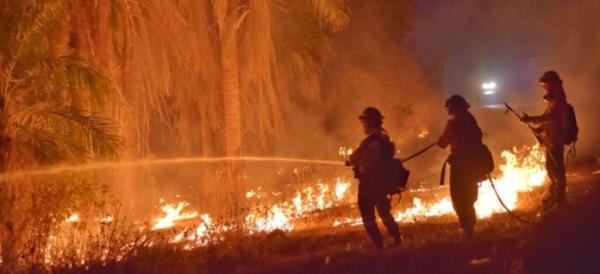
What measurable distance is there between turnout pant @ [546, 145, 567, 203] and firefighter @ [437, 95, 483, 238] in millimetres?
1429

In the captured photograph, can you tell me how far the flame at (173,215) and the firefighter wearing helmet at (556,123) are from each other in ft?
22.9

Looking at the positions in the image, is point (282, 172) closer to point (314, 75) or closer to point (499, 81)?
point (314, 75)

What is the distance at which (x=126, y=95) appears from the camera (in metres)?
10.9

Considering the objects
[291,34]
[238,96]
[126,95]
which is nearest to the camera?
[126,95]

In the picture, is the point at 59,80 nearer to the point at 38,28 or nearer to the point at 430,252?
the point at 38,28

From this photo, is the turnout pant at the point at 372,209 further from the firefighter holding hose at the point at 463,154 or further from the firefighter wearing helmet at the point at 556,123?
the firefighter wearing helmet at the point at 556,123

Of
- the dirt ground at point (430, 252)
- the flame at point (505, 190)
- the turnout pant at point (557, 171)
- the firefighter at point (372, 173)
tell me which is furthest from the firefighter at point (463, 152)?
the flame at point (505, 190)

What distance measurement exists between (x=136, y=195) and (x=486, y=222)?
21.0 feet

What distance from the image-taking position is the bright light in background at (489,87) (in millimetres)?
34275

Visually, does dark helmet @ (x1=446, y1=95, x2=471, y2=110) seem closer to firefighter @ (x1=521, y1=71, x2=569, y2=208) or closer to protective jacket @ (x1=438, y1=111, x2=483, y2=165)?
protective jacket @ (x1=438, y1=111, x2=483, y2=165)

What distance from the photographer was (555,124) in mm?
7855

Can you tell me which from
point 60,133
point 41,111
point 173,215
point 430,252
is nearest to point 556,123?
point 430,252

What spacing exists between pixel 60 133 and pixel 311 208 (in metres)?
5.89

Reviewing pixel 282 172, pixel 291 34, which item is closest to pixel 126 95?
pixel 291 34
